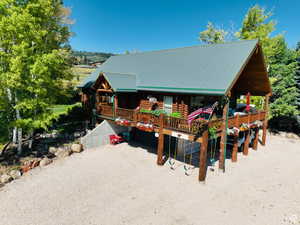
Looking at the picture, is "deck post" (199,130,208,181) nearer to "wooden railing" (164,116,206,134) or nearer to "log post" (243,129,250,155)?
"wooden railing" (164,116,206,134)

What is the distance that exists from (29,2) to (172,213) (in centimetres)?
1507

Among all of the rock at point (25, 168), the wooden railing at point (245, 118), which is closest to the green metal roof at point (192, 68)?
the wooden railing at point (245, 118)

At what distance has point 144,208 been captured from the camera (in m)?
8.30

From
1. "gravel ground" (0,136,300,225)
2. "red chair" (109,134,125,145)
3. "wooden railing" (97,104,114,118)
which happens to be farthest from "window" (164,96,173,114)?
"red chair" (109,134,125,145)

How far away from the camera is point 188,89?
37.3 feet

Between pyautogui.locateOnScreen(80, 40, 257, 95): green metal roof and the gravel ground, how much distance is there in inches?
228

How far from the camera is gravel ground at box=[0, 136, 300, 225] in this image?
7691 millimetres

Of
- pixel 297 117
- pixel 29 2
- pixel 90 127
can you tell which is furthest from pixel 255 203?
pixel 297 117

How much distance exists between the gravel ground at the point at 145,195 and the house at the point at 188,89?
4.92ft

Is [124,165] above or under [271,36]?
under

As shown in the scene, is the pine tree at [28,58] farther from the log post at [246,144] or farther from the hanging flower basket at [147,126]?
the log post at [246,144]

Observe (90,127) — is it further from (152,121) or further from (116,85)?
(152,121)

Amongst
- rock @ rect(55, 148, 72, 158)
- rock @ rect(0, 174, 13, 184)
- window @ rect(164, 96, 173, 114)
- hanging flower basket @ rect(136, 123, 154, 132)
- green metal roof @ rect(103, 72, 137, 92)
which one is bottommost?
rock @ rect(0, 174, 13, 184)

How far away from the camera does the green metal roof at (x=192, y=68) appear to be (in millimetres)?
10877
